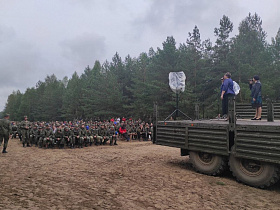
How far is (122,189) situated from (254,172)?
318 centimetres

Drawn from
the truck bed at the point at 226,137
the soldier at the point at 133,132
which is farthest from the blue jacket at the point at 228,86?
the soldier at the point at 133,132

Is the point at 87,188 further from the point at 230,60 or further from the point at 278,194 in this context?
the point at 230,60

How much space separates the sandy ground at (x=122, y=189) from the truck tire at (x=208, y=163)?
186 mm

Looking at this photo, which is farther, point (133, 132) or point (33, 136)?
point (133, 132)

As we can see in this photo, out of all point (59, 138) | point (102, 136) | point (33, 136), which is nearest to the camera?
point (59, 138)

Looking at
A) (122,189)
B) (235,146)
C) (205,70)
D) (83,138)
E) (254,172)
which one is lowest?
(122,189)

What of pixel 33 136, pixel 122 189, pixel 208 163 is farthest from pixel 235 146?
pixel 33 136

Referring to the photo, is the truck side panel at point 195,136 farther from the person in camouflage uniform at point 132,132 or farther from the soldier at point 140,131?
the person in camouflage uniform at point 132,132

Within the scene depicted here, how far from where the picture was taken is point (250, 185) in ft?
19.0

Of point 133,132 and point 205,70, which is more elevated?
point 205,70

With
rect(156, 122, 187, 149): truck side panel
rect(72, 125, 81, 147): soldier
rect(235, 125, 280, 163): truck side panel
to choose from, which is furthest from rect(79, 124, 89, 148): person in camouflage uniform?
rect(235, 125, 280, 163): truck side panel

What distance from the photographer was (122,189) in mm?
5453

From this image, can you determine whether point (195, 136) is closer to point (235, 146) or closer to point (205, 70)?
point (235, 146)

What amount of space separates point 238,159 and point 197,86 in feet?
66.5
